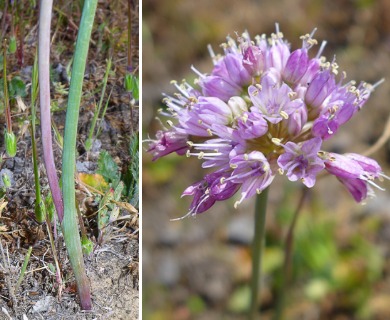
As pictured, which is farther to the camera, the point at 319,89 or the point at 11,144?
the point at 11,144

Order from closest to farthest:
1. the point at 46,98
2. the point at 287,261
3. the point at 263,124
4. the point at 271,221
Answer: the point at 263,124 < the point at 46,98 < the point at 287,261 < the point at 271,221

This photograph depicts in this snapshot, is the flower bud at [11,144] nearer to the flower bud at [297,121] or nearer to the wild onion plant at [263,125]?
the wild onion plant at [263,125]

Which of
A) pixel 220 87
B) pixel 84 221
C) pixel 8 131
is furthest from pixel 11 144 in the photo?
pixel 220 87

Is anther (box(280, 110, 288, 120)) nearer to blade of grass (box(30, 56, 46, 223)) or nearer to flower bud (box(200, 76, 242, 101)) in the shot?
flower bud (box(200, 76, 242, 101))

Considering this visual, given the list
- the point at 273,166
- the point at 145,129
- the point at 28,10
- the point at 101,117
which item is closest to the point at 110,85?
the point at 101,117

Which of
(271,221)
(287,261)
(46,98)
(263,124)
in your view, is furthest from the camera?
(271,221)

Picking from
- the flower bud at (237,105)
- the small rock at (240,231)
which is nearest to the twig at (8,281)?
the flower bud at (237,105)

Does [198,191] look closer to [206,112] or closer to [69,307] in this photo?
[206,112]

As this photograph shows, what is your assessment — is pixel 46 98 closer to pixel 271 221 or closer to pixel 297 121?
pixel 297 121
